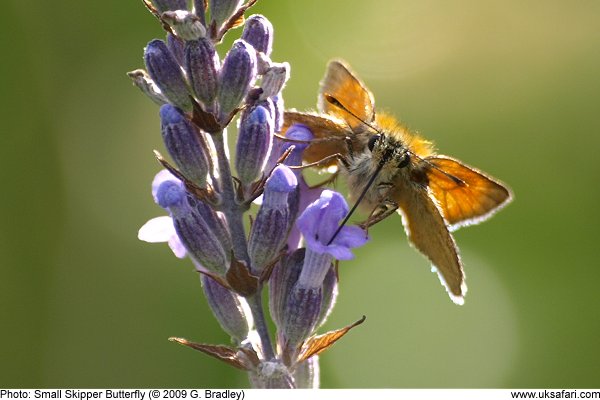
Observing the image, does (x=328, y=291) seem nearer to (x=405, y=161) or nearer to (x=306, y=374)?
(x=306, y=374)

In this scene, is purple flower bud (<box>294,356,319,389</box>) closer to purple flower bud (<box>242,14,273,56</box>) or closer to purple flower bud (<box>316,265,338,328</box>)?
purple flower bud (<box>316,265,338,328</box>)

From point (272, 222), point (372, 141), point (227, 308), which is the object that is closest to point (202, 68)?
point (272, 222)

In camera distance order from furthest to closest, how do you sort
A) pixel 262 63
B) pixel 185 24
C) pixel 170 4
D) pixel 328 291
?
pixel 328 291
pixel 262 63
pixel 170 4
pixel 185 24

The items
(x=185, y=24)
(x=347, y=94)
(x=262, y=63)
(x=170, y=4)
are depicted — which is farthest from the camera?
(x=347, y=94)

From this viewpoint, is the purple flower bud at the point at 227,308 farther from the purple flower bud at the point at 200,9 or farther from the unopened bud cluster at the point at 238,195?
the purple flower bud at the point at 200,9

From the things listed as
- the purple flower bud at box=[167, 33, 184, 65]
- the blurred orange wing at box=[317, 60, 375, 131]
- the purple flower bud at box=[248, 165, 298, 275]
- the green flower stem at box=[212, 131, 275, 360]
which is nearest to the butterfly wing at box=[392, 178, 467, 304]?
the blurred orange wing at box=[317, 60, 375, 131]

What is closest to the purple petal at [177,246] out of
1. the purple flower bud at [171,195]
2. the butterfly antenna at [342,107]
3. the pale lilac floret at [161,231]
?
the pale lilac floret at [161,231]
